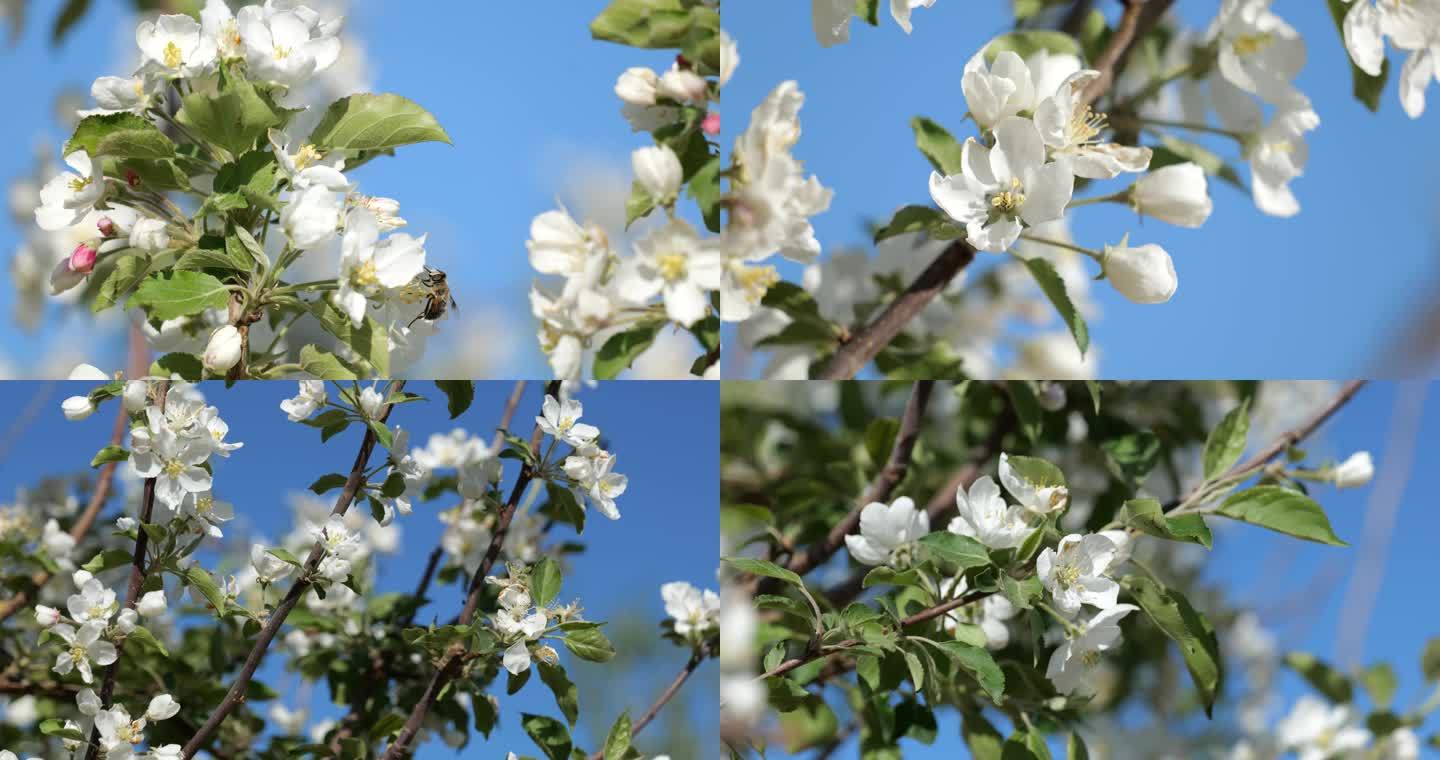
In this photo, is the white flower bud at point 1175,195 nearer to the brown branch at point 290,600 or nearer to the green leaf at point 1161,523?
the green leaf at point 1161,523

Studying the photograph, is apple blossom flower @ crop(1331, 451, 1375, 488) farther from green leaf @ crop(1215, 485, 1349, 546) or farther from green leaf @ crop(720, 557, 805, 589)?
green leaf @ crop(720, 557, 805, 589)

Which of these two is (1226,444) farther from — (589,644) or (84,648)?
(84,648)

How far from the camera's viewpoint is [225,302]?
683 mm

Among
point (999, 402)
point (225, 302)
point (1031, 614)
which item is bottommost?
point (1031, 614)

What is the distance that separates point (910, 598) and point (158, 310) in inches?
17.9

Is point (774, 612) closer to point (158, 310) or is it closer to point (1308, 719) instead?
point (158, 310)

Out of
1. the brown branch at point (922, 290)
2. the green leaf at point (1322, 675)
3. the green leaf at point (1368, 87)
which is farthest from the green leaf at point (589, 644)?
the green leaf at point (1322, 675)

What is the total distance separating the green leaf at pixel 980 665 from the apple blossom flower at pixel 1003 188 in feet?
0.72

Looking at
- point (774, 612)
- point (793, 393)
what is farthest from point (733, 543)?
point (793, 393)

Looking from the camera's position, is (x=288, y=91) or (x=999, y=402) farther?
(x=999, y=402)

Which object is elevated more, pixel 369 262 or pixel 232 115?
pixel 232 115

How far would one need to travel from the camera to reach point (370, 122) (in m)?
0.71

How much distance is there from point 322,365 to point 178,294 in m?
0.09

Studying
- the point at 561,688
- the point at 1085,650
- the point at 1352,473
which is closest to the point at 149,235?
the point at 561,688
